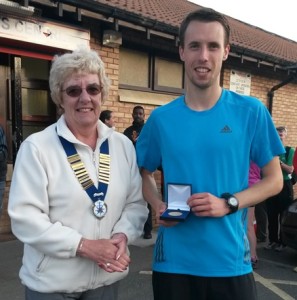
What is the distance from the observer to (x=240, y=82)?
27.0ft

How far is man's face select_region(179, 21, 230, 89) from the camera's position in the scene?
1.78 m

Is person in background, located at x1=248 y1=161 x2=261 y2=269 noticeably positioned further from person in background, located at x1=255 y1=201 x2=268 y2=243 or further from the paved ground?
person in background, located at x1=255 y1=201 x2=268 y2=243

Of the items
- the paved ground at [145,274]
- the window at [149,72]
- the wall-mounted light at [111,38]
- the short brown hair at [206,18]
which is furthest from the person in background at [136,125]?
the short brown hair at [206,18]

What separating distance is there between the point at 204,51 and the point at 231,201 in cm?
71

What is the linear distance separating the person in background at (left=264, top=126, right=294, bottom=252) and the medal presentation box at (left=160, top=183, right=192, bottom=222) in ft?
13.8

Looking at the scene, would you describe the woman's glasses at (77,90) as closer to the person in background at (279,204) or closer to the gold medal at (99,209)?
the gold medal at (99,209)

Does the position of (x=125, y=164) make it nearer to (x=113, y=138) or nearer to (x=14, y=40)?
(x=113, y=138)

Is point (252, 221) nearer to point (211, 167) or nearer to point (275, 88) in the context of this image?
point (211, 167)

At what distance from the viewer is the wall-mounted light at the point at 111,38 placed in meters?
5.62

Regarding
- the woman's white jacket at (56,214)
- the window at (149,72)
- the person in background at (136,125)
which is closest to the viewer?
the woman's white jacket at (56,214)

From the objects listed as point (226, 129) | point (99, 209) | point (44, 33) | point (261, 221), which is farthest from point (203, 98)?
point (261, 221)

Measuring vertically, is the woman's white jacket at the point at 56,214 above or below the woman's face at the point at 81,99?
below

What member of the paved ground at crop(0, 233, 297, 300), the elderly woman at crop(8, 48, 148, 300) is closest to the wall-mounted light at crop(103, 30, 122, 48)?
the paved ground at crop(0, 233, 297, 300)

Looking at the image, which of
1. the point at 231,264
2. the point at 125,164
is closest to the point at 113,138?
the point at 125,164
